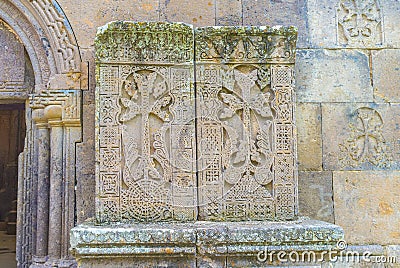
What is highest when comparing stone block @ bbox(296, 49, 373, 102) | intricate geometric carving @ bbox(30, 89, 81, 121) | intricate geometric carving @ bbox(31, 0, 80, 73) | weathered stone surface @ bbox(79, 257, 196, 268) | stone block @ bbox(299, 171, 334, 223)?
intricate geometric carving @ bbox(31, 0, 80, 73)

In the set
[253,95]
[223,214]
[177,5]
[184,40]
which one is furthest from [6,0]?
[223,214]

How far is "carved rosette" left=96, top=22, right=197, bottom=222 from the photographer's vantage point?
2.80 m

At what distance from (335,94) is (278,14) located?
2.87 ft

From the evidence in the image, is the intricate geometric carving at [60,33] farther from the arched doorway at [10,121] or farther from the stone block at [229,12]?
the stone block at [229,12]

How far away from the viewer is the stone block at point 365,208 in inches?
135

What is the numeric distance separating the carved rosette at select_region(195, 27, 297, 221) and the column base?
1.04ft

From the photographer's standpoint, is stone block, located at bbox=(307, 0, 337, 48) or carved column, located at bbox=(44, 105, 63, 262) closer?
carved column, located at bbox=(44, 105, 63, 262)

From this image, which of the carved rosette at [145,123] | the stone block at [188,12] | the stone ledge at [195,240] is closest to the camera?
the stone ledge at [195,240]

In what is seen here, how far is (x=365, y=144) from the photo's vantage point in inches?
137

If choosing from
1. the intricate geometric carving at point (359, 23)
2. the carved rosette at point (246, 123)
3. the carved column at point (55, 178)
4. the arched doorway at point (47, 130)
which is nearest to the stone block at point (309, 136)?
the carved rosette at point (246, 123)

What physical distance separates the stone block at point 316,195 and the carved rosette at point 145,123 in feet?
3.58

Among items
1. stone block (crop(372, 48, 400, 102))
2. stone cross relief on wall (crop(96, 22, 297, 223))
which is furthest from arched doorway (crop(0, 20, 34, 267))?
stone block (crop(372, 48, 400, 102))

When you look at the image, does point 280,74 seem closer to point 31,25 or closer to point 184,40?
point 184,40

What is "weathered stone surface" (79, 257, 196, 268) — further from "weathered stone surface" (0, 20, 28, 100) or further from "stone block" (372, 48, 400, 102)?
"stone block" (372, 48, 400, 102)
